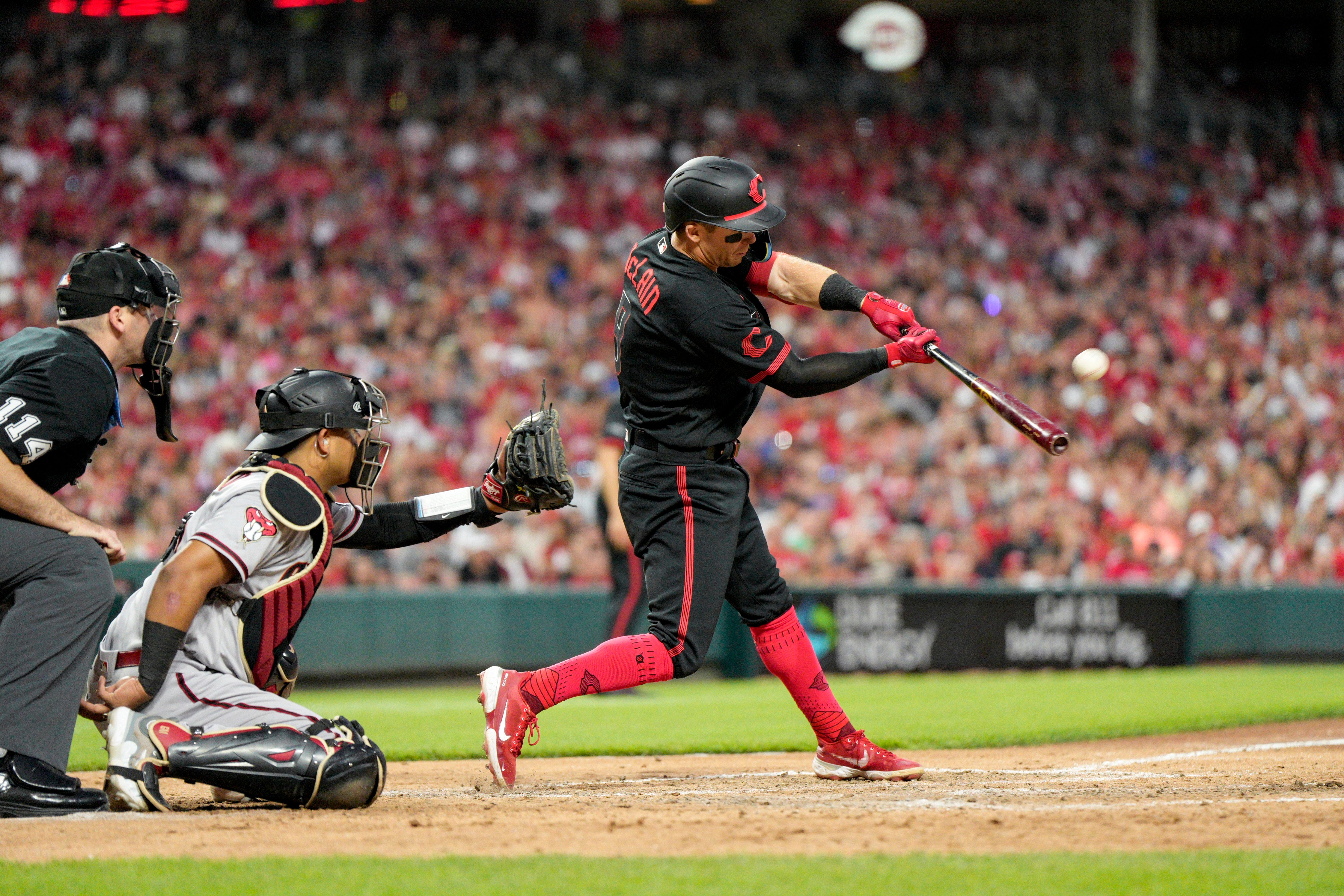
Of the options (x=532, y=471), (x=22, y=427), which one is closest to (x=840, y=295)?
(x=532, y=471)

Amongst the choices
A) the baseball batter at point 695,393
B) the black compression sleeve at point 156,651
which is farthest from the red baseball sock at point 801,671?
the black compression sleeve at point 156,651

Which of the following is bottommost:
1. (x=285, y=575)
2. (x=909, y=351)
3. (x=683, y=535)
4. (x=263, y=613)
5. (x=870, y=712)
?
(x=870, y=712)

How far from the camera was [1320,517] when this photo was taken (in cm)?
1501

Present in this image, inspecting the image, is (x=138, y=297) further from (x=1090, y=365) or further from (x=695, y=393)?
(x=1090, y=365)

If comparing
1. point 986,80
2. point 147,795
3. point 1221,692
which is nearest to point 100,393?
point 147,795

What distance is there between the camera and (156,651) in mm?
4102

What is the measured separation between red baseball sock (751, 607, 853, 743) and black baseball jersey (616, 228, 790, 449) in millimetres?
713

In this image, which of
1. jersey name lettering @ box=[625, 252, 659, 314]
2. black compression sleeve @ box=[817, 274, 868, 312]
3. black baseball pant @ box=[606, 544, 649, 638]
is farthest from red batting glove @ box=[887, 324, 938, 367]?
black baseball pant @ box=[606, 544, 649, 638]

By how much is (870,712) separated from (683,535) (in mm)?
4239

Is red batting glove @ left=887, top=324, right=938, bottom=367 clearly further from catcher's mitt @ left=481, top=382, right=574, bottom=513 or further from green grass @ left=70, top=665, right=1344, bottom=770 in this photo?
green grass @ left=70, top=665, right=1344, bottom=770

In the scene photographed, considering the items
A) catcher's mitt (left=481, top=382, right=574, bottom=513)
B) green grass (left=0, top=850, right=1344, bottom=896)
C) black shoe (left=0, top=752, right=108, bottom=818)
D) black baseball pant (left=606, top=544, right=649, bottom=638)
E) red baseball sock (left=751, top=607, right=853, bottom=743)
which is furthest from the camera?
black baseball pant (left=606, top=544, right=649, bottom=638)

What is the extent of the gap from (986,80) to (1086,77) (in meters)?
2.57

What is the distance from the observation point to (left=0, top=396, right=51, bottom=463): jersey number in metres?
4.10

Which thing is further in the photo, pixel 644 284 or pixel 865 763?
pixel 865 763
